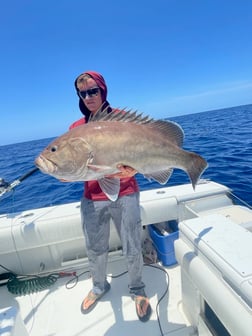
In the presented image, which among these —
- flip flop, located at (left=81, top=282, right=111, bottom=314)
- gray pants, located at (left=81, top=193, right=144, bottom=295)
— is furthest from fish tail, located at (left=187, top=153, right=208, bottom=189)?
flip flop, located at (left=81, top=282, right=111, bottom=314)

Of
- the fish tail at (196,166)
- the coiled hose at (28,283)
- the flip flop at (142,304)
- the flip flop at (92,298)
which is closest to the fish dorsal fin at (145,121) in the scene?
the fish tail at (196,166)

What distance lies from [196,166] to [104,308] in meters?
2.19

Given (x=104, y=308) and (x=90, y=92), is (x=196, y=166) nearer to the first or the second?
(x=90, y=92)

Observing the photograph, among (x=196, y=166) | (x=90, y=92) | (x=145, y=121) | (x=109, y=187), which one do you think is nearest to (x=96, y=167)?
(x=109, y=187)

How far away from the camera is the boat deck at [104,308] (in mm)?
2758

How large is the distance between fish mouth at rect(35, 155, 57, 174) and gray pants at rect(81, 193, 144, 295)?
3.34ft

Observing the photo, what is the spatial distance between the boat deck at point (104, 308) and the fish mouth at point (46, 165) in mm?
1626

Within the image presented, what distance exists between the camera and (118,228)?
291cm

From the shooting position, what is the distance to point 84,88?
255cm

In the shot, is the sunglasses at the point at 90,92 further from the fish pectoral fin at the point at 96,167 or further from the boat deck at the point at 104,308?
the boat deck at the point at 104,308

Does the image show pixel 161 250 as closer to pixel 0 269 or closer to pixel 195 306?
pixel 195 306

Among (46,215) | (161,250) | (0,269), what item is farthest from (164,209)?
(0,269)

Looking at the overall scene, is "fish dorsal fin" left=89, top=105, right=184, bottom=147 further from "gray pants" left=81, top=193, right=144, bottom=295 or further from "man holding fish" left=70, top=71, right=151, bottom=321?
"gray pants" left=81, top=193, right=144, bottom=295

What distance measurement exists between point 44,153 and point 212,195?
9.23 ft
